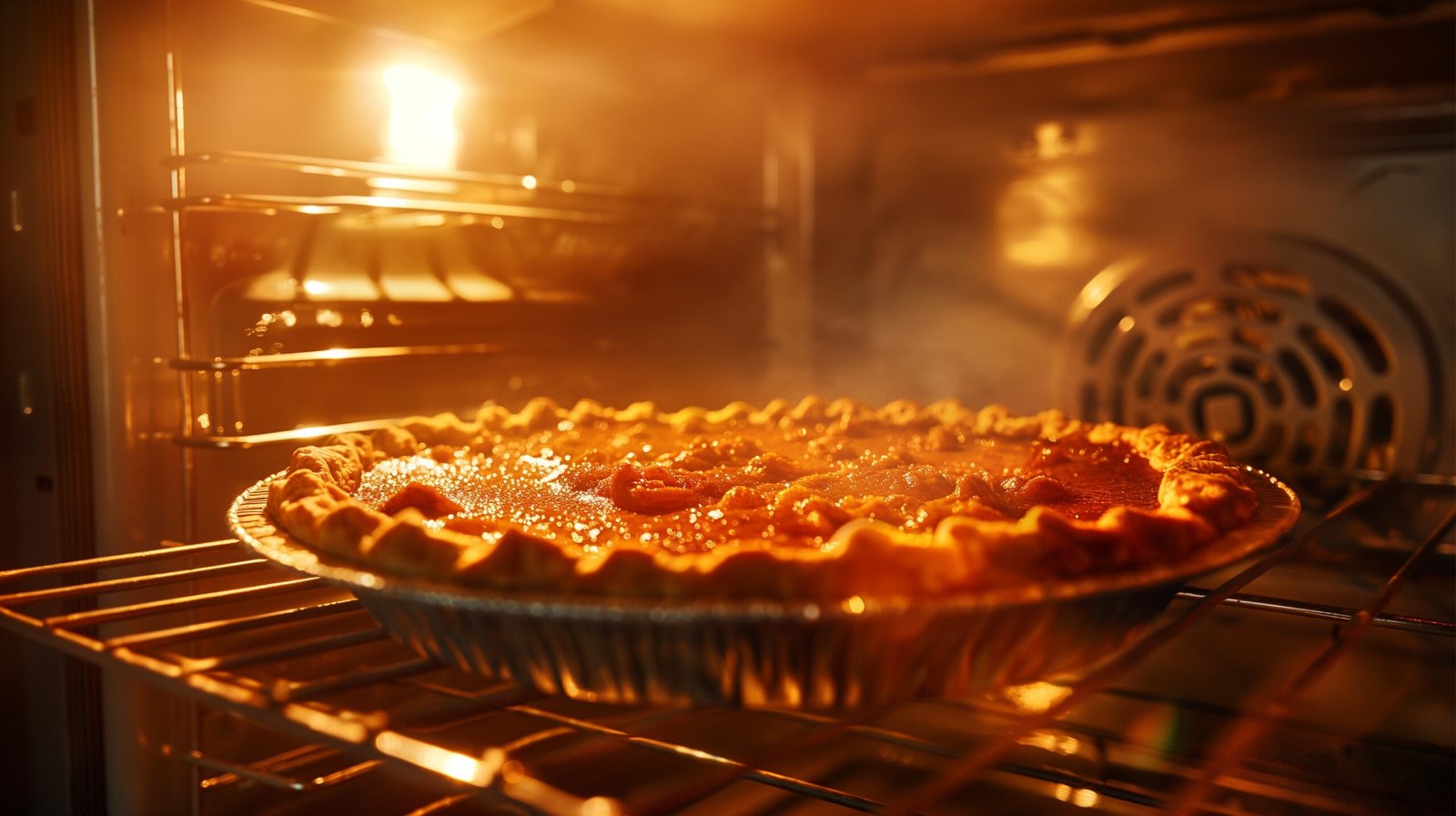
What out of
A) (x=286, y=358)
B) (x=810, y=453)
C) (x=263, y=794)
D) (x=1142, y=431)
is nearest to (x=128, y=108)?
(x=286, y=358)

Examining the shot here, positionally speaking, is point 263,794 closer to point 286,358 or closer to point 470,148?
point 286,358

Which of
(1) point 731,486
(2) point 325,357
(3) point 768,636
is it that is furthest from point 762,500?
(2) point 325,357

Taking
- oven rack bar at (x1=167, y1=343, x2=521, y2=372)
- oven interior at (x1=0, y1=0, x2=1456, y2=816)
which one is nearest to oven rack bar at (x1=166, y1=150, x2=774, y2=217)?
oven interior at (x1=0, y1=0, x2=1456, y2=816)

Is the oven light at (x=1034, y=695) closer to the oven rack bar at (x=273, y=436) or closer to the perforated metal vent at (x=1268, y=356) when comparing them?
the perforated metal vent at (x=1268, y=356)

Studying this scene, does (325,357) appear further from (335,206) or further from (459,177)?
(459,177)

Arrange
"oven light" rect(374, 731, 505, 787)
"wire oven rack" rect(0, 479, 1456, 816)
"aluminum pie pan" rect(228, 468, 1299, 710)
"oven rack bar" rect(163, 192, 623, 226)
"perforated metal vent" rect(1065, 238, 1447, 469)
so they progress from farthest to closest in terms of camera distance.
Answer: "perforated metal vent" rect(1065, 238, 1447, 469) → "oven rack bar" rect(163, 192, 623, 226) → "wire oven rack" rect(0, 479, 1456, 816) → "aluminum pie pan" rect(228, 468, 1299, 710) → "oven light" rect(374, 731, 505, 787)

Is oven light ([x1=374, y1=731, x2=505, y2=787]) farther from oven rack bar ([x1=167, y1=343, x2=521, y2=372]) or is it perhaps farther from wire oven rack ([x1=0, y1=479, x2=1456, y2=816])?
oven rack bar ([x1=167, y1=343, x2=521, y2=372])

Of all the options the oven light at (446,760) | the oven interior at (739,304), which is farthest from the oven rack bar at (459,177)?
the oven light at (446,760)
